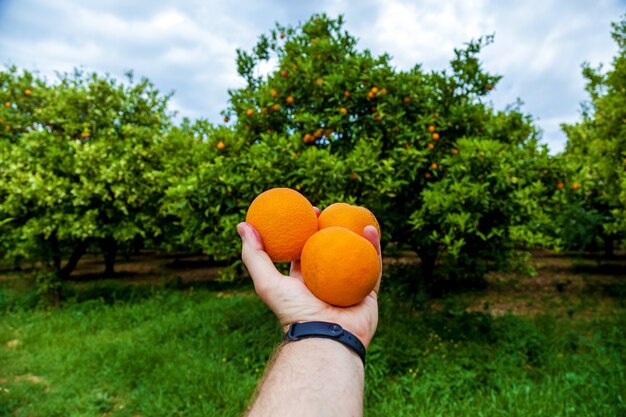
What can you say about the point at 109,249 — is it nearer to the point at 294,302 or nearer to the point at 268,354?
the point at 268,354

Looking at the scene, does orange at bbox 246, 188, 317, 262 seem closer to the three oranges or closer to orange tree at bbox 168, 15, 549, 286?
the three oranges

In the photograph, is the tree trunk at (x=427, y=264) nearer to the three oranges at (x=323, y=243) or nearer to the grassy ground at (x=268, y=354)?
the grassy ground at (x=268, y=354)

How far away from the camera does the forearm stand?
1.25m

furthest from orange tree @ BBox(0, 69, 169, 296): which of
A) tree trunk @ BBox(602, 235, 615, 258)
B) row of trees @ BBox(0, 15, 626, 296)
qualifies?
tree trunk @ BBox(602, 235, 615, 258)

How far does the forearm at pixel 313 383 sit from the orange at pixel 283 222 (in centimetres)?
49

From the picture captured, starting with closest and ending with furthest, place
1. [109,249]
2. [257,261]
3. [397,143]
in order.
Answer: [257,261], [397,143], [109,249]

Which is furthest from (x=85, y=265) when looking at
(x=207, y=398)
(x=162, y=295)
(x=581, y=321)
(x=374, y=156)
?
(x=581, y=321)

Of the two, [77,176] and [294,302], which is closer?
[294,302]

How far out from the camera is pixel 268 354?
5.15m

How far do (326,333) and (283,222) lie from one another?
53 cm

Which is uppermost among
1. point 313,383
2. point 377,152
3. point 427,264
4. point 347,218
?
point 377,152

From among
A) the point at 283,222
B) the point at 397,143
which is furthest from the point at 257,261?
the point at 397,143

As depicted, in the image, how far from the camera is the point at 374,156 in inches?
176

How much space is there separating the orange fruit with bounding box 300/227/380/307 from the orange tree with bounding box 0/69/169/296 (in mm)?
6963
